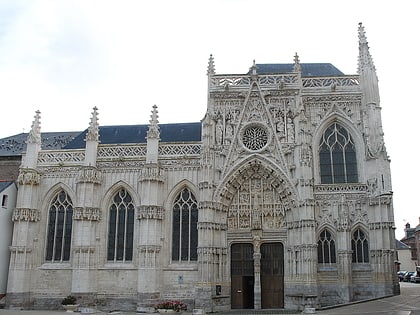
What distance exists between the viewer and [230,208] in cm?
2723

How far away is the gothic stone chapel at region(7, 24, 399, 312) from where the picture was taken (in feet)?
83.0

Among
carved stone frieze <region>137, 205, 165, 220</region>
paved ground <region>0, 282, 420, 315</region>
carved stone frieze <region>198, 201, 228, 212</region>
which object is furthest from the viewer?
carved stone frieze <region>137, 205, 165, 220</region>

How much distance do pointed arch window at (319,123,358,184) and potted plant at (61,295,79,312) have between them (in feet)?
52.0

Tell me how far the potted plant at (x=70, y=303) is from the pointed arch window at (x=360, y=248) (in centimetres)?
1579

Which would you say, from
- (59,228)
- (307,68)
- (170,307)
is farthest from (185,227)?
(307,68)

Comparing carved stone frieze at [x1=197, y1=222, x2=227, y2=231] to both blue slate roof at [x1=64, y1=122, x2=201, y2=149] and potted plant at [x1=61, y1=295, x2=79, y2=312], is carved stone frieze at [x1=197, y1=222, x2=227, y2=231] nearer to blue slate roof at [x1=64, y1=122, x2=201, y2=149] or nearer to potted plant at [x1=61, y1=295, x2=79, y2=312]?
blue slate roof at [x1=64, y1=122, x2=201, y2=149]

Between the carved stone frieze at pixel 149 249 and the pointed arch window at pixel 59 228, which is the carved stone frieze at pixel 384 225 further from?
the pointed arch window at pixel 59 228

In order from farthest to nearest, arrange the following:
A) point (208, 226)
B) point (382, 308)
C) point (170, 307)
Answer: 1. point (208, 226)
2. point (170, 307)
3. point (382, 308)

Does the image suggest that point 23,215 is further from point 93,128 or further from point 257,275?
point 257,275

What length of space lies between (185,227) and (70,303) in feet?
25.1

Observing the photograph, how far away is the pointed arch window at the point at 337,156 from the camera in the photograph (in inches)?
1072

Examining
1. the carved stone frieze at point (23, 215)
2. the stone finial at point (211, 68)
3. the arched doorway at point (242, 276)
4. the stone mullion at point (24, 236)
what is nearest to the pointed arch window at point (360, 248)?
the arched doorway at point (242, 276)

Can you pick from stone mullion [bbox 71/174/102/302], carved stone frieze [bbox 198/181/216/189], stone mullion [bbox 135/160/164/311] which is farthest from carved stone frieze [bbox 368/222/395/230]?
stone mullion [bbox 71/174/102/302]

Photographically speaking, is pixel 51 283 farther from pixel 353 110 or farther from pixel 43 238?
pixel 353 110
